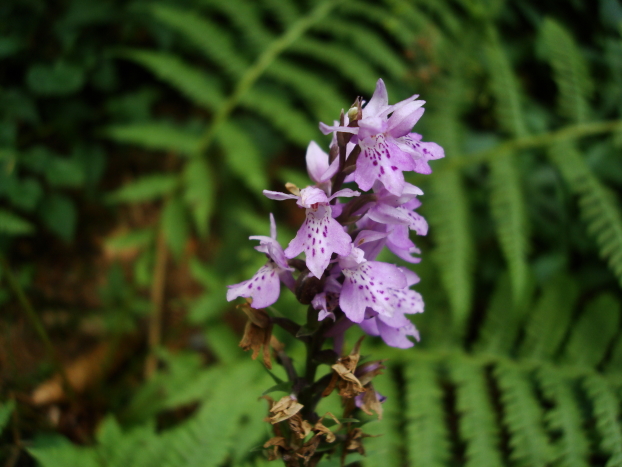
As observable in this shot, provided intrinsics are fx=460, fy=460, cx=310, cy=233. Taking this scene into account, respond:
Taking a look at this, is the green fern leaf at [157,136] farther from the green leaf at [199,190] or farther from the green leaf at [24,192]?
the green leaf at [24,192]

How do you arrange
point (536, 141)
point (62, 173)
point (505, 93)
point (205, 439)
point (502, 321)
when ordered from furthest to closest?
point (505, 93)
point (536, 141)
point (62, 173)
point (502, 321)
point (205, 439)

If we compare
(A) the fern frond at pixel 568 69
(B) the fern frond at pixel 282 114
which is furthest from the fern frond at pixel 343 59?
(A) the fern frond at pixel 568 69

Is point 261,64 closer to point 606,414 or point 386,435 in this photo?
point 386,435

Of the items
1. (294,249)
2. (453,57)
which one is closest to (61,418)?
(294,249)

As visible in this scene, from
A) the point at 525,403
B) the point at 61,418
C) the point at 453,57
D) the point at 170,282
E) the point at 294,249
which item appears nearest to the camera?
the point at 294,249

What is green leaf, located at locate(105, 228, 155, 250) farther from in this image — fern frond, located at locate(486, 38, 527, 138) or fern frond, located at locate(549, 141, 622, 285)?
fern frond, located at locate(549, 141, 622, 285)

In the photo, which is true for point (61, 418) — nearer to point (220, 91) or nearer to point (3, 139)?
point (3, 139)

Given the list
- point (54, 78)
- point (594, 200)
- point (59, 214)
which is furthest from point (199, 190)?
point (594, 200)
